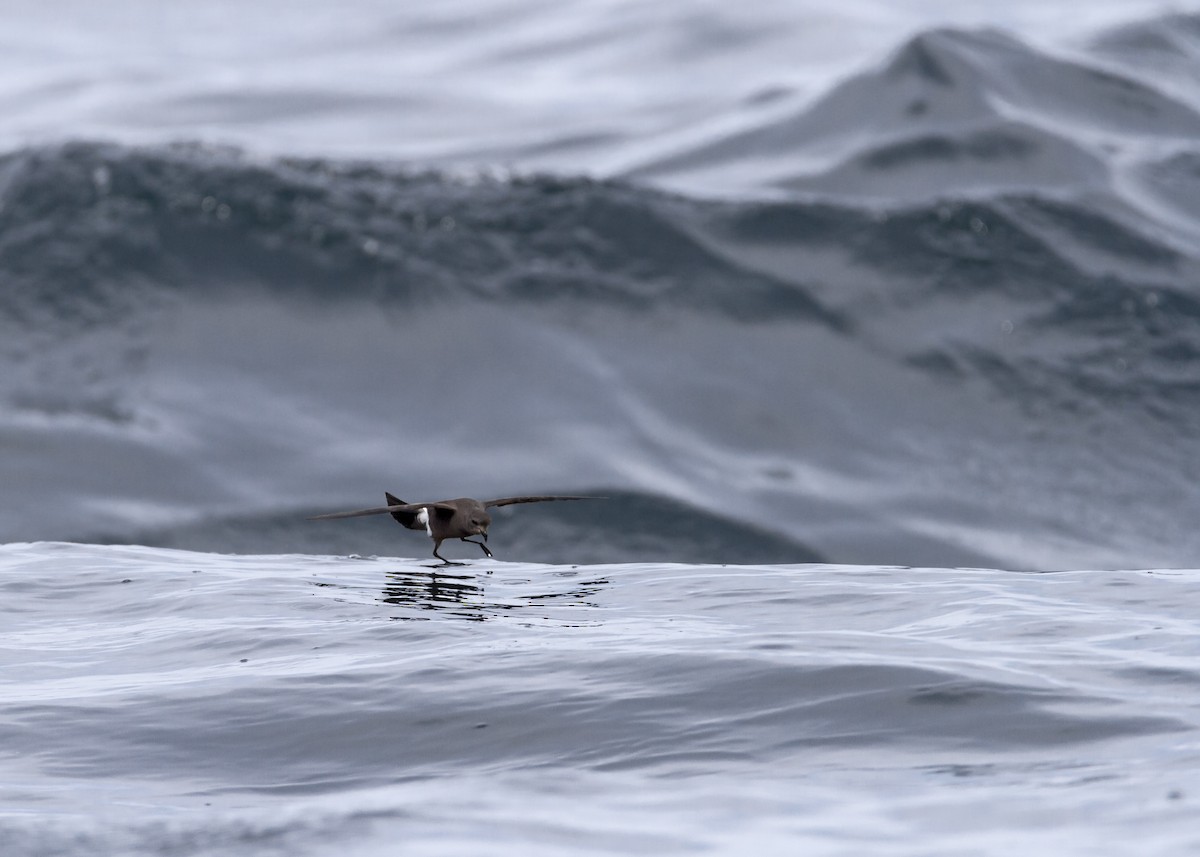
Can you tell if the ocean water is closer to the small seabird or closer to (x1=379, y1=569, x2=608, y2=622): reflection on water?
(x1=379, y1=569, x2=608, y2=622): reflection on water

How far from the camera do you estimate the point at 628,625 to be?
491 cm

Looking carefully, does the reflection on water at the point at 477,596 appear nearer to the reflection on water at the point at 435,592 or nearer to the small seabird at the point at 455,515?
the reflection on water at the point at 435,592

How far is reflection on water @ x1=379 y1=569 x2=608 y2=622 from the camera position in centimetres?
513

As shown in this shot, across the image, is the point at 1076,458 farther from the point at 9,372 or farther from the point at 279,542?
the point at 9,372

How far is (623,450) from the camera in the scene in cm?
1218

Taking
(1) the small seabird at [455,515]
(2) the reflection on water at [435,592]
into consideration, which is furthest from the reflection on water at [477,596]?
(1) the small seabird at [455,515]

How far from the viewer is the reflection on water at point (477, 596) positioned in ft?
16.8

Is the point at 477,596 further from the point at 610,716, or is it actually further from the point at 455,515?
the point at 610,716

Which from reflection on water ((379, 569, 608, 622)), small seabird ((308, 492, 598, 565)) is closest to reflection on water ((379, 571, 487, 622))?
reflection on water ((379, 569, 608, 622))

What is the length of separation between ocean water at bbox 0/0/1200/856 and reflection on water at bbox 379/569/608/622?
27 millimetres

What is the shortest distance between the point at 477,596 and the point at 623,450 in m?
6.78

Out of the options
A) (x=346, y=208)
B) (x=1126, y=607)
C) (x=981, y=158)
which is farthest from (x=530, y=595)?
(x=981, y=158)

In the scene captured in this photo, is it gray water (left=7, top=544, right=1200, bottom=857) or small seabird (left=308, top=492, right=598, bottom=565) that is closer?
gray water (left=7, top=544, right=1200, bottom=857)

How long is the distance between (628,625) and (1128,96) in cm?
1474
